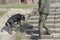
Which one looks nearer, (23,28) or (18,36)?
(18,36)

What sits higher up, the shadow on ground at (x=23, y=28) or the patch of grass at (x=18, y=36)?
the shadow on ground at (x=23, y=28)

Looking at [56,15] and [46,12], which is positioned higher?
[46,12]

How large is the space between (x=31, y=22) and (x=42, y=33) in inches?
83.3

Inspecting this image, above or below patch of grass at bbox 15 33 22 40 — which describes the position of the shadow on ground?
above

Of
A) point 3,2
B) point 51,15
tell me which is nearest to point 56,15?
point 51,15

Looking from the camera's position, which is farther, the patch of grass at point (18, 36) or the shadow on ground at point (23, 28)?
the shadow on ground at point (23, 28)

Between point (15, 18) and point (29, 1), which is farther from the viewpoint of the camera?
point (29, 1)

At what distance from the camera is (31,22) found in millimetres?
12594

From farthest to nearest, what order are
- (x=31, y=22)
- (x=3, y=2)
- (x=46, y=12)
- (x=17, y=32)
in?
(x=3, y=2) → (x=31, y=22) → (x=17, y=32) → (x=46, y=12)

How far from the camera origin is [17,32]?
1158 centimetres

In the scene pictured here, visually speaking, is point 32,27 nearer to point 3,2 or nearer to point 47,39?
point 47,39

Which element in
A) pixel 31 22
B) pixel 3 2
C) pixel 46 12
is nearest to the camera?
pixel 46 12

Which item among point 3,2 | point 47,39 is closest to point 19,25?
point 47,39

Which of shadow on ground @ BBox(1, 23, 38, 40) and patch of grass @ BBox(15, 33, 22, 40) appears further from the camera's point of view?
shadow on ground @ BBox(1, 23, 38, 40)
